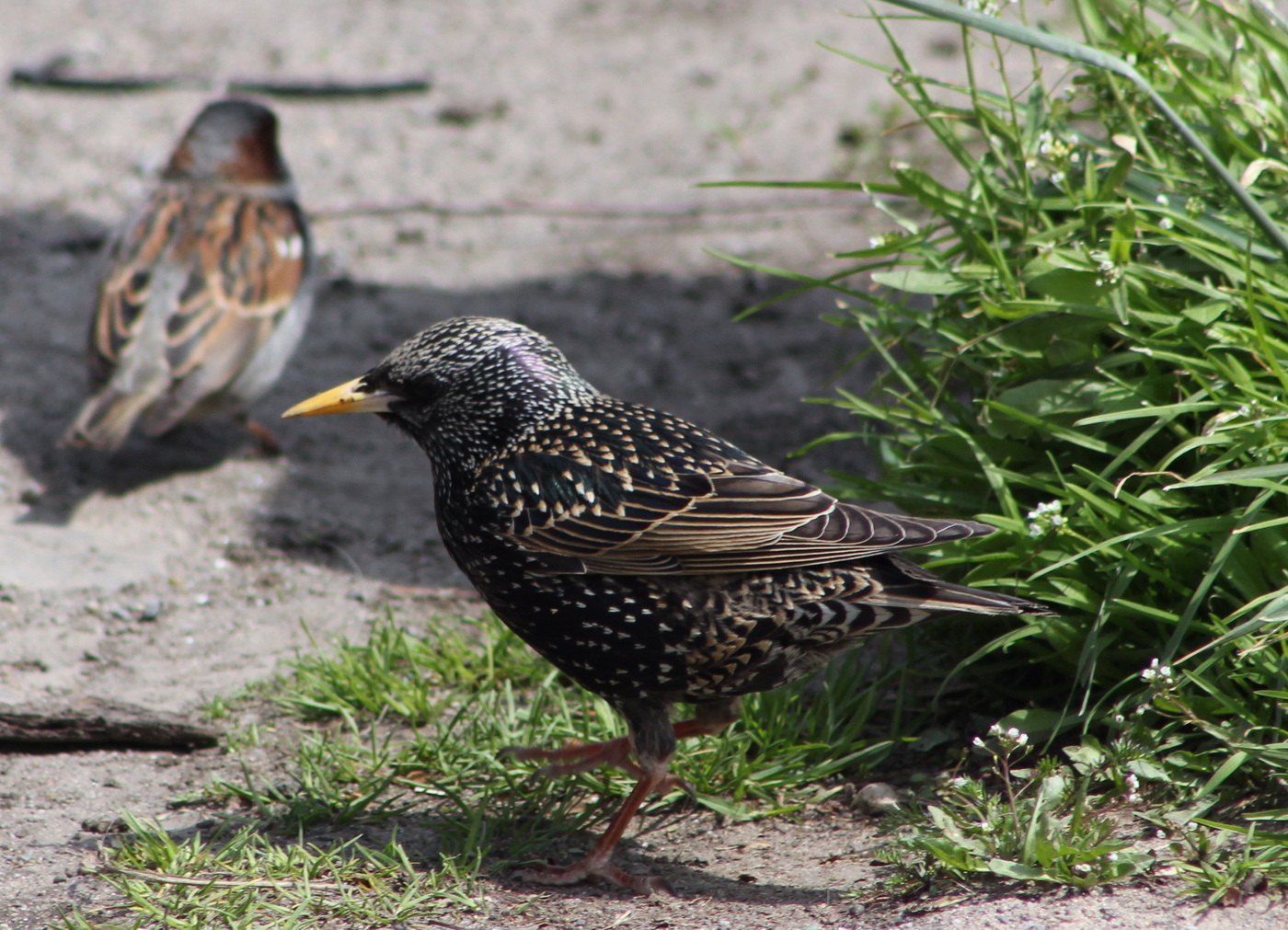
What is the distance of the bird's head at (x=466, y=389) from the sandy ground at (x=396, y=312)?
3.52 feet

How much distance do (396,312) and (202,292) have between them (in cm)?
110

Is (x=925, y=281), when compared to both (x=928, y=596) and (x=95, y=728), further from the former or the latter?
(x=95, y=728)

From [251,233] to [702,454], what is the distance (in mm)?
3312

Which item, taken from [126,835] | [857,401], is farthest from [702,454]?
[126,835]

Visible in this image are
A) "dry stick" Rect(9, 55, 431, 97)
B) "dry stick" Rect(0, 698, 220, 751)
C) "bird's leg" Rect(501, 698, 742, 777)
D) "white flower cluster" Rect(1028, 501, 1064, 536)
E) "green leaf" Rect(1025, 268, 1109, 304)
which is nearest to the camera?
"white flower cluster" Rect(1028, 501, 1064, 536)

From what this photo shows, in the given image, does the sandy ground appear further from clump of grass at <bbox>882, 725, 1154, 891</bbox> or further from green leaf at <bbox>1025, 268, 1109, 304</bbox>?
green leaf at <bbox>1025, 268, 1109, 304</bbox>

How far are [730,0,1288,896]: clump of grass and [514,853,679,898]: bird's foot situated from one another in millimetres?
904

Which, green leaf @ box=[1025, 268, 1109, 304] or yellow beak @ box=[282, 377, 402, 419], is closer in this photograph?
green leaf @ box=[1025, 268, 1109, 304]

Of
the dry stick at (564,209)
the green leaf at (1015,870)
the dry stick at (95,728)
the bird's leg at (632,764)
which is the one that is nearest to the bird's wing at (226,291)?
the dry stick at (564,209)

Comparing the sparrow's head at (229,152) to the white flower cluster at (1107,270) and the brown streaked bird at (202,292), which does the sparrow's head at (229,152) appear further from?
the white flower cluster at (1107,270)

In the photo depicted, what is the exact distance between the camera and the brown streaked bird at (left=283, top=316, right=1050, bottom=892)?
3080mm

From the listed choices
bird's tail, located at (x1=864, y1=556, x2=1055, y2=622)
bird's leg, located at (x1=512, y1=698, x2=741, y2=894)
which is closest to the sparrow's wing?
bird's leg, located at (x1=512, y1=698, x2=741, y2=894)

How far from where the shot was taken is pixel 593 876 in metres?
3.14

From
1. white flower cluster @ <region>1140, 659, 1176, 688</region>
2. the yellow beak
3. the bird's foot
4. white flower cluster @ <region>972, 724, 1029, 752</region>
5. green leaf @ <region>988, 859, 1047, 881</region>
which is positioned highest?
the yellow beak
